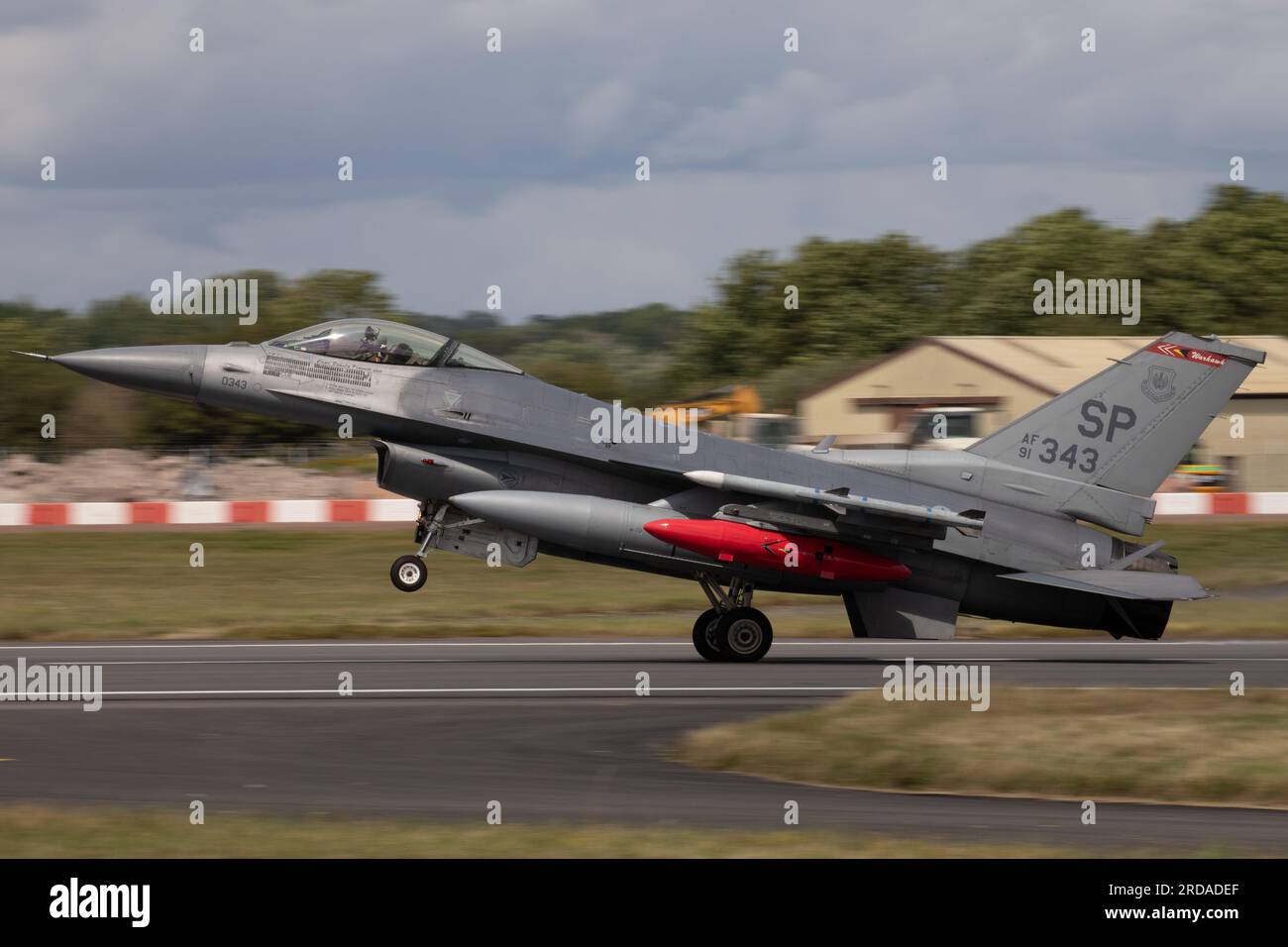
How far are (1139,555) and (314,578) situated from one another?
51.4 ft

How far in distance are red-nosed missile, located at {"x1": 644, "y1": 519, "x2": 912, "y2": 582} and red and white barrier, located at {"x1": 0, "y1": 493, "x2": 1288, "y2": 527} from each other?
13.0 metres

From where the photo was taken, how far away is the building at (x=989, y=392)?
4347cm

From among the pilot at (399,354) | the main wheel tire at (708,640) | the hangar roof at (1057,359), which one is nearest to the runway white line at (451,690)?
the main wheel tire at (708,640)

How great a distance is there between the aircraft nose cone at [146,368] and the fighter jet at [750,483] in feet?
0.08

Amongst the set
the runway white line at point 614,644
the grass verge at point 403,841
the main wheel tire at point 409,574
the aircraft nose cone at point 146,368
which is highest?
the aircraft nose cone at point 146,368

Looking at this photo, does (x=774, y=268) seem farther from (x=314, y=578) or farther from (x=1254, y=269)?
(x=314, y=578)

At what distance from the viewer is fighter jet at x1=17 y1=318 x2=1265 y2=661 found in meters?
16.5

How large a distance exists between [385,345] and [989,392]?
3254 centimetres

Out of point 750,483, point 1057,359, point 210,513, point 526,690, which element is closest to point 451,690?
point 526,690

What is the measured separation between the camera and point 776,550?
17.0m

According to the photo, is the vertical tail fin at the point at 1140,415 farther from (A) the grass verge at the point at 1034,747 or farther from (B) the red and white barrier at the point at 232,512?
(B) the red and white barrier at the point at 232,512

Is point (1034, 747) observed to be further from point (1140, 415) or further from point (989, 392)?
point (989, 392)

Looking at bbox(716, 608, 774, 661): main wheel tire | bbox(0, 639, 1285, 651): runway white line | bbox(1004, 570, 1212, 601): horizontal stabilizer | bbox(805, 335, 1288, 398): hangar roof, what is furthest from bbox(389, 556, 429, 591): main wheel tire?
bbox(805, 335, 1288, 398): hangar roof

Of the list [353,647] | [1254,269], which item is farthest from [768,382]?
[353,647]
